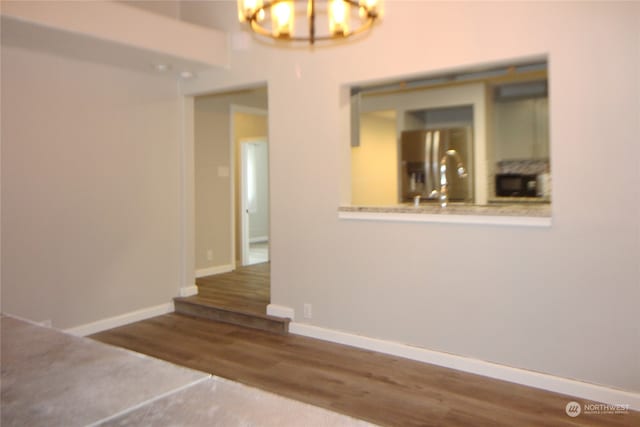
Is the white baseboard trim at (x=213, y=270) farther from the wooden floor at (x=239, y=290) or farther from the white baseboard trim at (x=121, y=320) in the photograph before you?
the white baseboard trim at (x=121, y=320)

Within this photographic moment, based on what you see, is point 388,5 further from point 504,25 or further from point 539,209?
point 539,209

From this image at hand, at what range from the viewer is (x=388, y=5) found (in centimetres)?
363

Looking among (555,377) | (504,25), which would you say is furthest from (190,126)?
(555,377)

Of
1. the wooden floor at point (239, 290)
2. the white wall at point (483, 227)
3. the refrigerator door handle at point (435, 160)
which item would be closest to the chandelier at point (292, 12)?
the white wall at point (483, 227)

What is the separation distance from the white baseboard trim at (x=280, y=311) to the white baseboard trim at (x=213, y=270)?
85.6 inches

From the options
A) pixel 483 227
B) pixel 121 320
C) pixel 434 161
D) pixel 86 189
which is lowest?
pixel 121 320

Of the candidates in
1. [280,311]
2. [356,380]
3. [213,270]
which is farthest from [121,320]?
[356,380]

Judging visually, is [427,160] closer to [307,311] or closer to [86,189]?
[307,311]

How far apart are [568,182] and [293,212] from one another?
216 cm

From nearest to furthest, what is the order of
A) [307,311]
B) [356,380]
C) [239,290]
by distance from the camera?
[356,380] → [307,311] → [239,290]

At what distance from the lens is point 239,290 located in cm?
544

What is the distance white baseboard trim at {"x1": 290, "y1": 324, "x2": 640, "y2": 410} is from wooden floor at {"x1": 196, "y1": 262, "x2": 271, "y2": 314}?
2.40ft

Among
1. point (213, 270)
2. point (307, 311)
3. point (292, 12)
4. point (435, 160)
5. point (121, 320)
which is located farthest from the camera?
point (213, 270)

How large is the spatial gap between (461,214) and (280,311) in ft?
6.09
